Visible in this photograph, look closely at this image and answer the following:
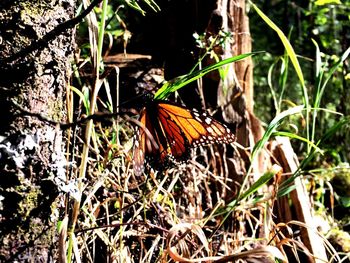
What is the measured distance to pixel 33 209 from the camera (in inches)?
33.3

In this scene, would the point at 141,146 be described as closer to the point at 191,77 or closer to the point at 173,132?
the point at 173,132

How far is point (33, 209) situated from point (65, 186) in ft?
0.30

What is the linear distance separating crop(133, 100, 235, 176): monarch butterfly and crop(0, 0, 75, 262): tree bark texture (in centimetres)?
55

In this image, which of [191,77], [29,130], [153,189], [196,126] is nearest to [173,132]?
[196,126]

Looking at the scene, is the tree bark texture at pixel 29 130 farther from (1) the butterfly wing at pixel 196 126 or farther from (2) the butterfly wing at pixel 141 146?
(1) the butterfly wing at pixel 196 126

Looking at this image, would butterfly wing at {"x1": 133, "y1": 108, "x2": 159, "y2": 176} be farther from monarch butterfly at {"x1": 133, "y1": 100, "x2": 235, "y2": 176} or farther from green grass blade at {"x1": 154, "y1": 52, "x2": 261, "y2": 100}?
green grass blade at {"x1": 154, "y1": 52, "x2": 261, "y2": 100}

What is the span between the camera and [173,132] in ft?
5.11

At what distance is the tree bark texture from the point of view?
817mm

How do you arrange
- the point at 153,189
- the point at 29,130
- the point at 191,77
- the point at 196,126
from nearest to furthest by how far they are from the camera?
the point at 29,130, the point at 191,77, the point at 153,189, the point at 196,126

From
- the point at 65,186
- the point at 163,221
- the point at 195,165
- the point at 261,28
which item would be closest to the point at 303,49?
the point at 261,28

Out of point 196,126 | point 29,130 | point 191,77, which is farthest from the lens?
point 196,126

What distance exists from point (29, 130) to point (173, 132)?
757 millimetres

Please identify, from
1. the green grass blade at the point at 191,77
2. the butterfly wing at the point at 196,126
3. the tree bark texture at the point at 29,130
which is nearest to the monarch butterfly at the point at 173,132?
the butterfly wing at the point at 196,126

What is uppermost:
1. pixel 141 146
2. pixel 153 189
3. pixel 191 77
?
pixel 191 77
